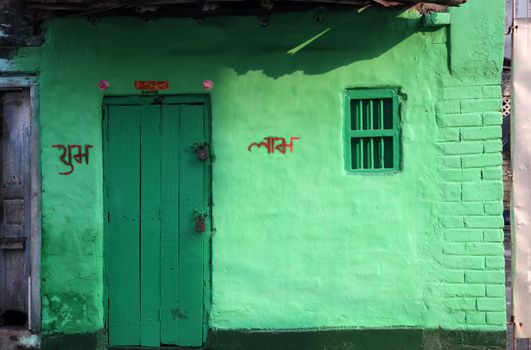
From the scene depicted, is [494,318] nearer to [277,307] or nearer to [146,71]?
[277,307]

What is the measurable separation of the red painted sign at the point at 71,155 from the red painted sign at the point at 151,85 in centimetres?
70

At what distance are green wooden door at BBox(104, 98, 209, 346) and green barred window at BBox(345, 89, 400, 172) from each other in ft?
4.28

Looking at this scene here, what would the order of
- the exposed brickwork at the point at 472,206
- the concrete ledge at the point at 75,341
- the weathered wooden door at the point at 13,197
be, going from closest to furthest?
the exposed brickwork at the point at 472,206, the concrete ledge at the point at 75,341, the weathered wooden door at the point at 13,197

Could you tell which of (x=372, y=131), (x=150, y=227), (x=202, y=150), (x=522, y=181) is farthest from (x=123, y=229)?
(x=522, y=181)

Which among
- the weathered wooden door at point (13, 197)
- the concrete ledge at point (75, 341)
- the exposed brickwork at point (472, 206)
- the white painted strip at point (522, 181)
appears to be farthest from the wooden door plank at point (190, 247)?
the white painted strip at point (522, 181)

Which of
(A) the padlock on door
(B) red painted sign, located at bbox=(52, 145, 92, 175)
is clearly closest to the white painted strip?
(A) the padlock on door

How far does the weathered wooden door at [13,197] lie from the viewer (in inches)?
188

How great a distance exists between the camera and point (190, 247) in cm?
461

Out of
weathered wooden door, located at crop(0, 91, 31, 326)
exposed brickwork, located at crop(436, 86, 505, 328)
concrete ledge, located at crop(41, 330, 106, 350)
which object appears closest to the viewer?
exposed brickwork, located at crop(436, 86, 505, 328)

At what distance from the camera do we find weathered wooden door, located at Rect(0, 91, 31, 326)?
4.78 m

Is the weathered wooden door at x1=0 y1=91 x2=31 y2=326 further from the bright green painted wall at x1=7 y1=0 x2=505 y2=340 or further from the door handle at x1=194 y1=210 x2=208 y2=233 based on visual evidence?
the door handle at x1=194 y1=210 x2=208 y2=233

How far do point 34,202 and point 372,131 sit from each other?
3091 mm

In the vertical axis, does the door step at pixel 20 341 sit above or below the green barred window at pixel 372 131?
below

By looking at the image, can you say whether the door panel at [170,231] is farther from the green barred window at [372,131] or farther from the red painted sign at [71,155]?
the green barred window at [372,131]
